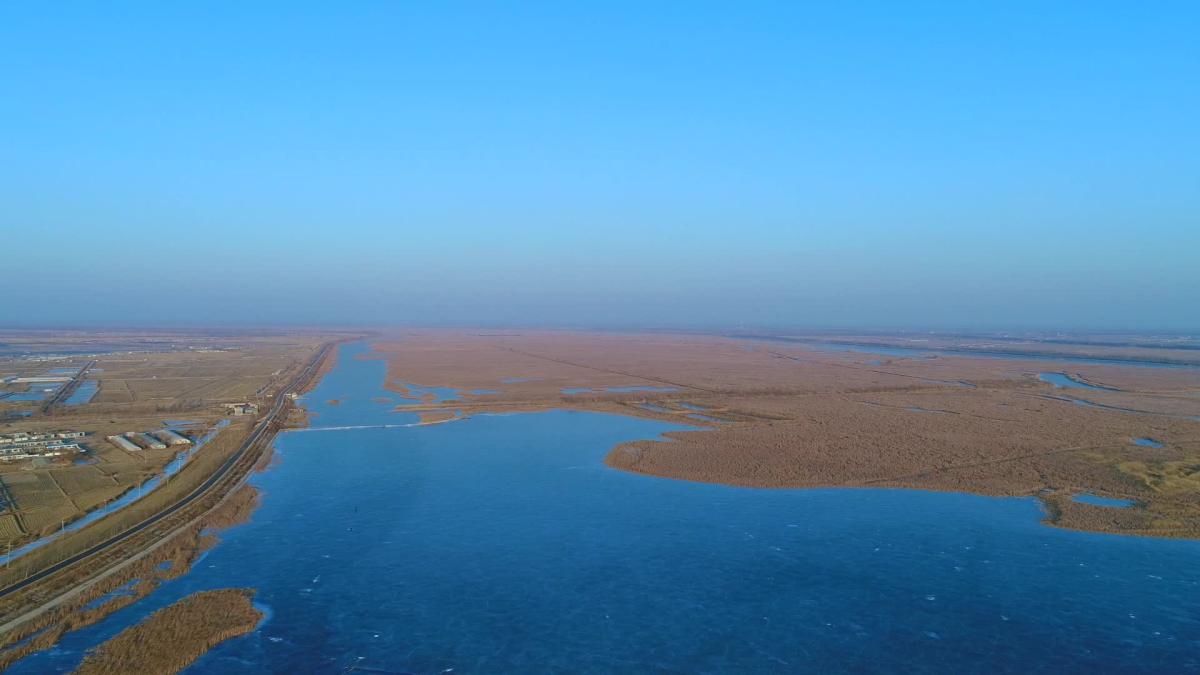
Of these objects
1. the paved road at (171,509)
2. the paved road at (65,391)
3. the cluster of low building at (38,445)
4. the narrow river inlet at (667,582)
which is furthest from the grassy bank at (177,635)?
the paved road at (65,391)

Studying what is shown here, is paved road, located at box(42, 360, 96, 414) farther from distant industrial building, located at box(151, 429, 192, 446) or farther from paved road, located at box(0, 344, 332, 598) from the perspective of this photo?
paved road, located at box(0, 344, 332, 598)

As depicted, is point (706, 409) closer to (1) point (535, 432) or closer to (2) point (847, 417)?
(2) point (847, 417)

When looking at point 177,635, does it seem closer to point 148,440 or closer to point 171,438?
point 171,438

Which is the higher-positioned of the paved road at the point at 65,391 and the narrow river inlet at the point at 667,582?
the paved road at the point at 65,391

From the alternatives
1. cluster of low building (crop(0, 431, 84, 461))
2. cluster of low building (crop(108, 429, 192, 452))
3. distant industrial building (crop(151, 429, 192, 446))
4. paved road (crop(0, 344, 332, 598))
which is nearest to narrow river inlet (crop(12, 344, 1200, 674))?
paved road (crop(0, 344, 332, 598))

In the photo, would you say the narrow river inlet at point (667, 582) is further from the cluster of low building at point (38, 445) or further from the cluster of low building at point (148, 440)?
the cluster of low building at point (38, 445)

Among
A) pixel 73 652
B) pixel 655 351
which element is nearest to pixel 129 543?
pixel 73 652

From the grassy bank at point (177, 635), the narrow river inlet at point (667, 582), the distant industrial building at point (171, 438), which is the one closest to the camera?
the grassy bank at point (177, 635)
